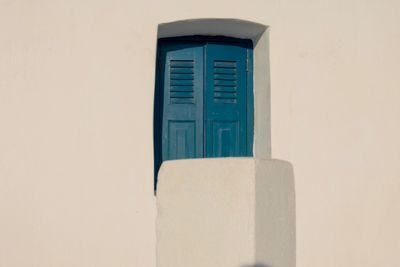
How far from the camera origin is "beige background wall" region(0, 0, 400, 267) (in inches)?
141

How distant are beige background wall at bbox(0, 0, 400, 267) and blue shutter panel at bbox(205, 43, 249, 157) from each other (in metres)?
0.33

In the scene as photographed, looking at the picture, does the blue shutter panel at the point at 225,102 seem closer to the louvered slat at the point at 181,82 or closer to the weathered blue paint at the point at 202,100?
the weathered blue paint at the point at 202,100

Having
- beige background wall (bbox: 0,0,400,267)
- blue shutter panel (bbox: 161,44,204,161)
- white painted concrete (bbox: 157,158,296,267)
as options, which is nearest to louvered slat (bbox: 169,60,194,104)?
blue shutter panel (bbox: 161,44,204,161)

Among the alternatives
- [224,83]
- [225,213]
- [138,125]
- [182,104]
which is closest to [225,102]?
[224,83]

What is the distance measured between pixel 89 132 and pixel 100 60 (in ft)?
1.68

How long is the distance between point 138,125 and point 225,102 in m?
0.74

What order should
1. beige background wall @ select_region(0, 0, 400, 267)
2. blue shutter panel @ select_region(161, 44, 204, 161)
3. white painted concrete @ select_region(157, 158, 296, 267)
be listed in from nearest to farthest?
1. white painted concrete @ select_region(157, 158, 296, 267)
2. beige background wall @ select_region(0, 0, 400, 267)
3. blue shutter panel @ select_region(161, 44, 204, 161)

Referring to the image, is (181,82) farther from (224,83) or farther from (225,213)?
(225,213)

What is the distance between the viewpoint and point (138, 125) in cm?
368

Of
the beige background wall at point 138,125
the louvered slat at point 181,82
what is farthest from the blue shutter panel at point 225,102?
the beige background wall at point 138,125

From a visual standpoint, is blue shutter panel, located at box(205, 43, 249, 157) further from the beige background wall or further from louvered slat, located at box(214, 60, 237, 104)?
the beige background wall

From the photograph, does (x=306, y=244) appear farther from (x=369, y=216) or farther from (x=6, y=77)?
(x=6, y=77)

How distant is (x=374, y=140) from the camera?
3.86 m

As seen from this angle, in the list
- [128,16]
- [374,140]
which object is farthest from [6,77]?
[374,140]
